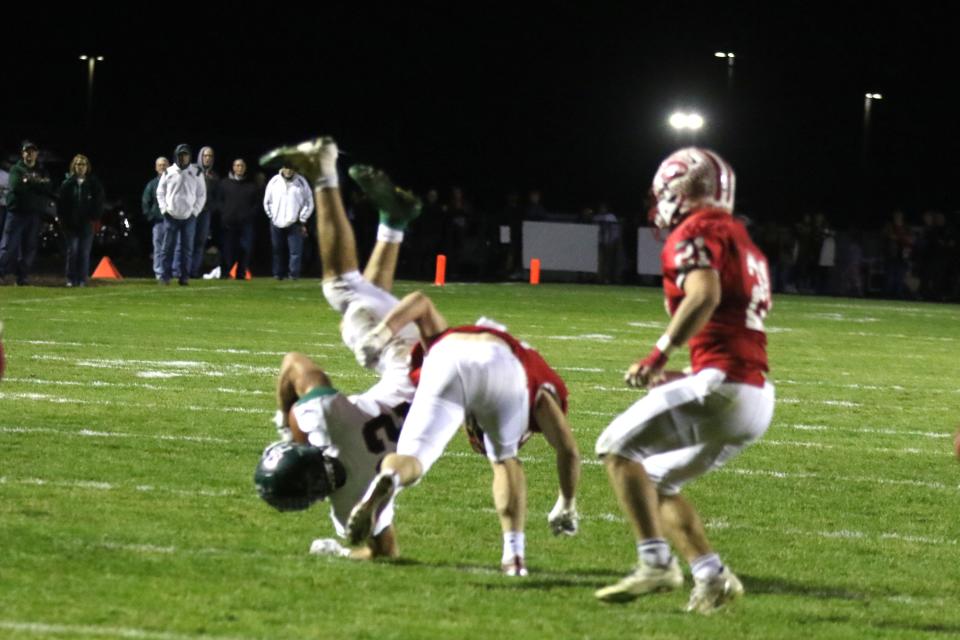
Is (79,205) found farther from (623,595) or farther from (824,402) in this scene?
(623,595)

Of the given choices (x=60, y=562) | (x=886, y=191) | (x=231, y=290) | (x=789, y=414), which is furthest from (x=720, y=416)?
(x=886, y=191)

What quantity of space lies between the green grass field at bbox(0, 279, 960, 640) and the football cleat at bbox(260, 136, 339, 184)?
1.42 meters

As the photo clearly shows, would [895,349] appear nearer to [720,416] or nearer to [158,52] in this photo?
[720,416]

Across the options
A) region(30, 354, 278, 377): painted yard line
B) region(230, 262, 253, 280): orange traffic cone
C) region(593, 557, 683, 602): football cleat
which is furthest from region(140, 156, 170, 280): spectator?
region(593, 557, 683, 602): football cleat

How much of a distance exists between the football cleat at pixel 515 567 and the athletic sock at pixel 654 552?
0.65 metres

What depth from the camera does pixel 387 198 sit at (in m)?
7.67

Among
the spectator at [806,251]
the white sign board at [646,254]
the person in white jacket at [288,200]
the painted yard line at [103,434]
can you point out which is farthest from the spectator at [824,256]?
the painted yard line at [103,434]

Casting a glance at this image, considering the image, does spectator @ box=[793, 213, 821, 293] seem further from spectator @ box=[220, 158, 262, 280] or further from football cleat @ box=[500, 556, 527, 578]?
football cleat @ box=[500, 556, 527, 578]

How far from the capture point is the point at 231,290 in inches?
858

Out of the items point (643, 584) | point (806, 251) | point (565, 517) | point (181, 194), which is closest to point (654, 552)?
point (643, 584)

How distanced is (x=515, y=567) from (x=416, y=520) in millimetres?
1095

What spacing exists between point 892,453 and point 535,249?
20391mm

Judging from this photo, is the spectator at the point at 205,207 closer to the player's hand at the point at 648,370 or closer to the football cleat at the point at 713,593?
the football cleat at the point at 713,593

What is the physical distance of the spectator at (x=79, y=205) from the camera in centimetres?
2030
